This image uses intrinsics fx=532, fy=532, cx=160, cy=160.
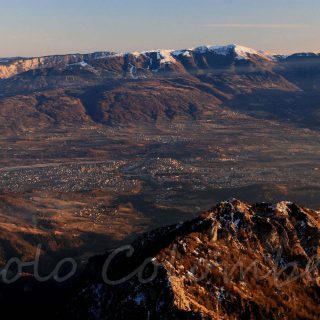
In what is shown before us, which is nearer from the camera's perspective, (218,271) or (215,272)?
(215,272)

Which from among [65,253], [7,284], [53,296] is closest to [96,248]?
[65,253]

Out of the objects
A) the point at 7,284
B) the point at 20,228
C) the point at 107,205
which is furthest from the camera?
the point at 107,205

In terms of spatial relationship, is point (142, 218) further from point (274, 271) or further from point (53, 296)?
point (274, 271)

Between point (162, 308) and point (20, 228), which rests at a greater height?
point (162, 308)

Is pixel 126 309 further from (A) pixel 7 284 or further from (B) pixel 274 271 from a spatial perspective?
(A) pixel 7 284

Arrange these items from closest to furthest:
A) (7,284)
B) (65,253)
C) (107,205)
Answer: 1. (7,284)
2. (65,253)
3. (107,205)

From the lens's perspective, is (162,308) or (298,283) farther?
(298,283)

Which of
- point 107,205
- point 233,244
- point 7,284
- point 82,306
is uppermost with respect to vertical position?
point 233,244
